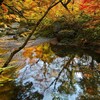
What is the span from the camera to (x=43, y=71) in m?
12.3

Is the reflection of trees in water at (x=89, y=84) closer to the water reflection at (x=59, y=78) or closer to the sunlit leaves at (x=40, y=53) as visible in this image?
the water reflection at (x=59, y=78)

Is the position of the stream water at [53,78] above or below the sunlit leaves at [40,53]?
below

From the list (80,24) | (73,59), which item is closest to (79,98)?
(73,59)

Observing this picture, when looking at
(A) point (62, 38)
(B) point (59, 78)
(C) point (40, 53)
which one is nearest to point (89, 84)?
(B) point (59, 78)

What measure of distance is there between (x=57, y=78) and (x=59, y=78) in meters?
0.09

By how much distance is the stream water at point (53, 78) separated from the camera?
356 inches

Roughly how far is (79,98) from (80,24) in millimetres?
11844

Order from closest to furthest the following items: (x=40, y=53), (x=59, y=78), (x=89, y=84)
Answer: (x=89, y=84) < (x=59, y=78) < (x=40, y=53)

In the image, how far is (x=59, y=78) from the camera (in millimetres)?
11055

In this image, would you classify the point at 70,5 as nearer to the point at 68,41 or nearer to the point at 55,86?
the point at 68,41

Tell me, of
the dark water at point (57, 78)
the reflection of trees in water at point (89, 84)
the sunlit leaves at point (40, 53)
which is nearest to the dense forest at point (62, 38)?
the sunlit leaves at point (40, 53)

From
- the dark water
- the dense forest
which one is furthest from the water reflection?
the dense forest

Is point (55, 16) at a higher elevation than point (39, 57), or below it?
higher

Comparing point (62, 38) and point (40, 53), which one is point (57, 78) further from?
point (62, 38)
